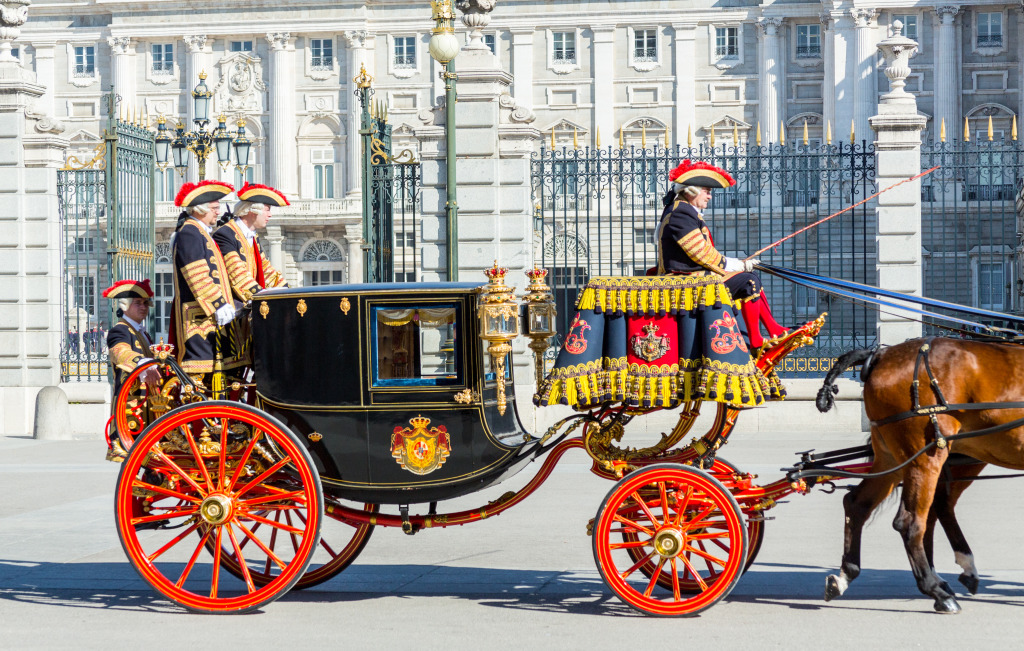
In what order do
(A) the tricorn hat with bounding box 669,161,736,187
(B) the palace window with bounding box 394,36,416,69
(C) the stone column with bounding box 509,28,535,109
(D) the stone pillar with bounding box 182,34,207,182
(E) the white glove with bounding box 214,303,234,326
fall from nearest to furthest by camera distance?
(A) the tricorn hat with bounding box 669,161,736,187, (E) the white glove with bounding box 214,303,234,326, (C) the stone column with bounding box 509,28,535,109, (B) the palace window with bounding box 394,36,416,69, (D) the stone pillar with bounding box 182,34,207,182

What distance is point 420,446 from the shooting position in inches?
252

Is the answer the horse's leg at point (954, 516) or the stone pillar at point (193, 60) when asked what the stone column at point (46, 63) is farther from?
the horse's leg at point (954, 516)

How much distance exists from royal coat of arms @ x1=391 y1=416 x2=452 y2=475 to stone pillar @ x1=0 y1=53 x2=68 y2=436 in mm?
10964

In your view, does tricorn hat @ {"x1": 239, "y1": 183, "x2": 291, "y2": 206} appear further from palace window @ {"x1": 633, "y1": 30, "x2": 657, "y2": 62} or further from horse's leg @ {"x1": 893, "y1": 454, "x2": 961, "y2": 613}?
palace window @ {"x1": 633, "y1": 30, "x2": 657, "y2": 62}

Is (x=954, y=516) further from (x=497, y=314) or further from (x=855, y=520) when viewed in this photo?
(x=497, y=314)

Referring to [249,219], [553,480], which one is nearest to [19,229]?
[553,480]

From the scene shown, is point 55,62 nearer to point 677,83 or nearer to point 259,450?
point 677,83

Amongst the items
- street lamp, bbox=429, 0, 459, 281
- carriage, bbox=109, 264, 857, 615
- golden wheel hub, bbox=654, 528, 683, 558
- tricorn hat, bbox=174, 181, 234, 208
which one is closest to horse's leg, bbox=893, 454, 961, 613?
carriage, bbox=109, 264, 857, 615

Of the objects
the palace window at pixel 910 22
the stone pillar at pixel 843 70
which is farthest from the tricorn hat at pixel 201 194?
the palace window at pixel 910 22

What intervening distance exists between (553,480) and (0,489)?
4.72 m

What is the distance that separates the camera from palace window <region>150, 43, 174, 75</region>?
59094mm

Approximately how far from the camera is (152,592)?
691cm

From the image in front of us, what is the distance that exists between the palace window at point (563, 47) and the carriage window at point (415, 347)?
51470mm

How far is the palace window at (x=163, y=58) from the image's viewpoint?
194 feet
